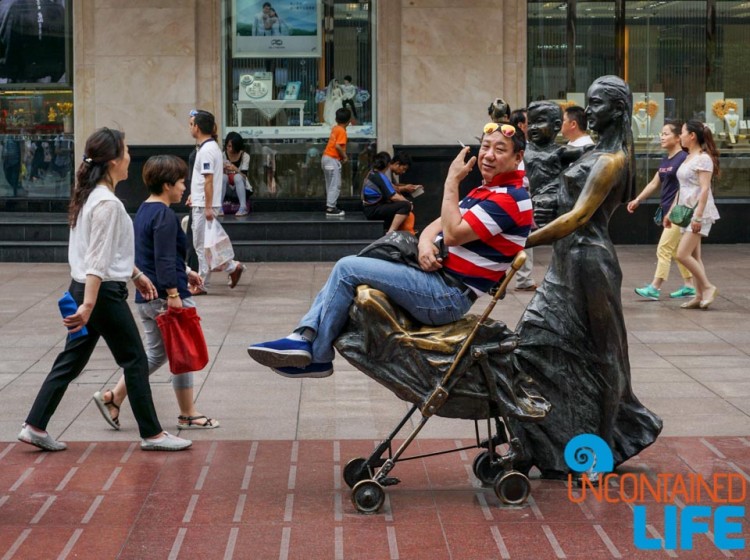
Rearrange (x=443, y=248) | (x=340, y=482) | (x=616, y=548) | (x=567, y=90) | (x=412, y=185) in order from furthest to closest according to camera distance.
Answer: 1. (x=567, y=90)
2. (x=412, y=185)
3. (x=340, y=482)
4. (x=443, y=248)
5. (x=616, y=548)

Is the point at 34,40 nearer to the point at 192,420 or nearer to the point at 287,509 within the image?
the point at 192,420

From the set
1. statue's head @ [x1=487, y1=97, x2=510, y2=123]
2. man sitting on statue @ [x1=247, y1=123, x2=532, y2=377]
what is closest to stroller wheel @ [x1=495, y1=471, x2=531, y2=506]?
man sitting on statue @ [x1=247, y1=123, x2=532, y2=377]

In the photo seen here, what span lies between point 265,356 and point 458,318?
954mm

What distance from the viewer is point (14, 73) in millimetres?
18672

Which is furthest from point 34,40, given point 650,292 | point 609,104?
point 609,104

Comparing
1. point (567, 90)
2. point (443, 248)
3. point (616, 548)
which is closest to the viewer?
point (616, 548)

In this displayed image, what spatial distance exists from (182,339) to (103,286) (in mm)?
743

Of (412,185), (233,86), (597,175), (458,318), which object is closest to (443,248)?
(458,318)

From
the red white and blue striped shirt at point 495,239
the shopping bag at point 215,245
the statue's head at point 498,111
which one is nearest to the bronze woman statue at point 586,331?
the red white and blue striped shirt at point 495,239

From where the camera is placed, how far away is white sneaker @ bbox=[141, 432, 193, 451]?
7.29 metres

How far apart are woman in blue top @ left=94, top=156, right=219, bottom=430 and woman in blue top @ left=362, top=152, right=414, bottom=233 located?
7.35 meters

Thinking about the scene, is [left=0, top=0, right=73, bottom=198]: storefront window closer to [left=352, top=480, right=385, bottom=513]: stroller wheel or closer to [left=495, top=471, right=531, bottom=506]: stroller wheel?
[left=352, top=480, right=385, bottom=513]: stroller wheel

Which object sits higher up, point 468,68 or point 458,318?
point 468,68

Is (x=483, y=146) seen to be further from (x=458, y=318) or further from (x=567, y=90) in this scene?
(x=567, y=90)
